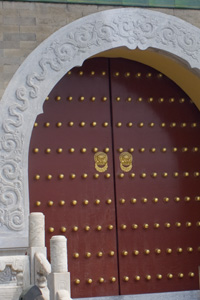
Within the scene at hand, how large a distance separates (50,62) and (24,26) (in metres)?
0.52

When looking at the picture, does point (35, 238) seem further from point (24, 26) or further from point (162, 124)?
point (162, 124)

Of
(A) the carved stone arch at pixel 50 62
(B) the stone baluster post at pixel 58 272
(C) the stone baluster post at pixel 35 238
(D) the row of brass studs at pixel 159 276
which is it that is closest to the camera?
(B) the stone baluster post at pixel 58 272

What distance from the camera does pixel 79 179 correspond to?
11.7m

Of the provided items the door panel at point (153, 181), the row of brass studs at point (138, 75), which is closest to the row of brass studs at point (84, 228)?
the door panel at point (153, 181)

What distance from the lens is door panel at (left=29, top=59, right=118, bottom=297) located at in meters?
11.5

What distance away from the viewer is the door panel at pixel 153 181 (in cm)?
1179

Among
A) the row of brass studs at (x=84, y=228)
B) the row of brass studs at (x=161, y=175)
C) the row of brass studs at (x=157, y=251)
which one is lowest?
the row of brass studs at (x=157, y=251)

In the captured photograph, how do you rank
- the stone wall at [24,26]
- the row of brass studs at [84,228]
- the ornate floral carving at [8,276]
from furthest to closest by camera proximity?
1. the row of brass studs at [84,228]
2. the stone wall at [24,26]
3. the ornate floral carving at [8,276]

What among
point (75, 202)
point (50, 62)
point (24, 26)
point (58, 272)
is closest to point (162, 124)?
point (75, 202)

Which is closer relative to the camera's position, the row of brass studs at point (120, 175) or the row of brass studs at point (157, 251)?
the row of brass studs at point (120, 175)

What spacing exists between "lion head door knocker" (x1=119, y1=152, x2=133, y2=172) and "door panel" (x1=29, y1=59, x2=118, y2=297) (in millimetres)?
155

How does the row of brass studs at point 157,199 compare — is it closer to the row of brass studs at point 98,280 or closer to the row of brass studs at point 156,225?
the row of brass studs at point 156,225

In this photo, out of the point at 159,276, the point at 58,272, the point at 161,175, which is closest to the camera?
the point at 58,272

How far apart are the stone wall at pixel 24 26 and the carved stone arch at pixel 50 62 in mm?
85
